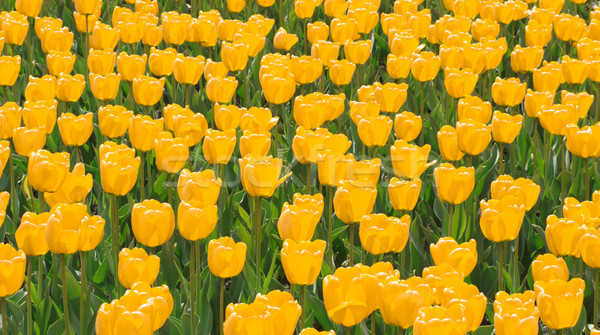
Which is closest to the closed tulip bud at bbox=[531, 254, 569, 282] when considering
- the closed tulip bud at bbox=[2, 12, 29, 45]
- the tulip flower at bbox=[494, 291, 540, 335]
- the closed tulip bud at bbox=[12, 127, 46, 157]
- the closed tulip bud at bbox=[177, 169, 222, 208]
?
the tulip flower at bbox=[494, 291, 540, 335]

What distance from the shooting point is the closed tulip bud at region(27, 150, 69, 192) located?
2869 millimetres

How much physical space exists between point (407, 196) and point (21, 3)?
3235 millimetres

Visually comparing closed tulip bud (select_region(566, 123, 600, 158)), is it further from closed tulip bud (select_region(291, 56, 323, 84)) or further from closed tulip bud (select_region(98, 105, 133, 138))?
closed tulip bud (select_region(98, 105, 133, 138))

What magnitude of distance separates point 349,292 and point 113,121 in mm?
1812

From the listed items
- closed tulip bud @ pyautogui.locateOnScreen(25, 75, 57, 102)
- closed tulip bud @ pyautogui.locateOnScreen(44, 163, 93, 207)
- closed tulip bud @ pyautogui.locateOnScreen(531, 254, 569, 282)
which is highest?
closed tulip bud @ pyautogui.locateOnScreen(531, 254, 569, 282)

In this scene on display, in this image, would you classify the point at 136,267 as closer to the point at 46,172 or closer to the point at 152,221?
the point at 152,221

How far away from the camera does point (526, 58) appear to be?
184 inches

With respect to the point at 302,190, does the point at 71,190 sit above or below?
above

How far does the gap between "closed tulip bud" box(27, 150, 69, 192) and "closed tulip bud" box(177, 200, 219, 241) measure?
491 millimetres

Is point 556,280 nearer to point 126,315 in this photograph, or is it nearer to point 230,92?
point 126,315

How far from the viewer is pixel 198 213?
2.66 metres

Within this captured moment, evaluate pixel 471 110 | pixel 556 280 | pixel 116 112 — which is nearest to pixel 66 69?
pixel 116 112

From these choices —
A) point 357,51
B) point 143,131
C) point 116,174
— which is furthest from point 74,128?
point 357,51

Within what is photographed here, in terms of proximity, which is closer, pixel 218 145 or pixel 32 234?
pixel 32 234
